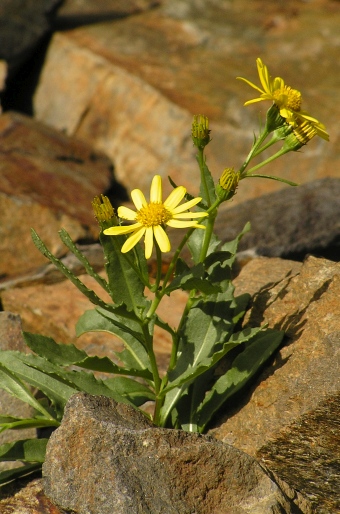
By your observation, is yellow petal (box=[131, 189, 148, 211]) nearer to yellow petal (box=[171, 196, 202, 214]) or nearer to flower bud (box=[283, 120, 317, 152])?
yellow petal (box=[171, 196, 202, 214])

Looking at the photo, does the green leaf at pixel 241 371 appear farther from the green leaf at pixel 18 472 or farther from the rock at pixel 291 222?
the rock at pixel 291 222

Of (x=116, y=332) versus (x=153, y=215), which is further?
(x=116, y=332)

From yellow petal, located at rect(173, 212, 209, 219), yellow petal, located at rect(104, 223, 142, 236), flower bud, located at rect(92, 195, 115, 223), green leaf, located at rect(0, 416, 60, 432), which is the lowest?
green leaf, located at rect(0, 416, 60, 432)

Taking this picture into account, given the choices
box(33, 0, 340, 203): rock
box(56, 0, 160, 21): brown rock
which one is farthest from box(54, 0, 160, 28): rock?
box(33, 0, 340, 203): rock

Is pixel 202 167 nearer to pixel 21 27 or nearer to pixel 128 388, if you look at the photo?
pixel 128 388

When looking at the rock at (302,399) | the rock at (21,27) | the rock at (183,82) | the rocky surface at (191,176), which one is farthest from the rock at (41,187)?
the rock at (302,399)

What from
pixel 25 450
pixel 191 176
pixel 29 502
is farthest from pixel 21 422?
pixel 191 176
